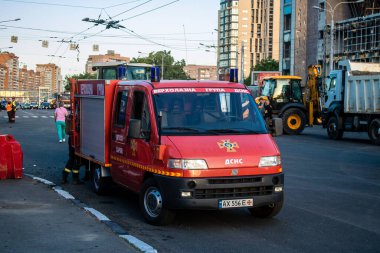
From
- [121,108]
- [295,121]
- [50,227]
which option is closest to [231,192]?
[50,227]

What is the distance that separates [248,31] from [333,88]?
161275 mm

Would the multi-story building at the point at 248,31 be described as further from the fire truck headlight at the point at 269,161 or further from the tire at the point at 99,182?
the fire truck headlight at the point at 269,161

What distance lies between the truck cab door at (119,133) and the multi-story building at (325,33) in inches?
1476

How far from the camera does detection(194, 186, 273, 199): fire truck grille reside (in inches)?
305

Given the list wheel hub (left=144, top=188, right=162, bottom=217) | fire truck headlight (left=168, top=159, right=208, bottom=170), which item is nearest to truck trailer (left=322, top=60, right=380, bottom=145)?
wheel hub (left=144, top=188, right=162, bottom=217)

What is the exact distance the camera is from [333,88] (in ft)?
90.7

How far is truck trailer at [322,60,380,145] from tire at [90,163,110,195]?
51.2ft

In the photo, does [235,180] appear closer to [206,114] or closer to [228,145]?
[228,145]

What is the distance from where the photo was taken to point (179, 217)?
8805mm

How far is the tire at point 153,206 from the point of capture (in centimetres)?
802

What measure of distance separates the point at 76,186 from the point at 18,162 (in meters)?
1.45

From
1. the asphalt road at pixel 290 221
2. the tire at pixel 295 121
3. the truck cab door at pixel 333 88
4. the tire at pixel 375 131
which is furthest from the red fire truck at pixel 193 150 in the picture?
the tire at pixel 295 121

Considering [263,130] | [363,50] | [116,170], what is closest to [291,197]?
[263,130]

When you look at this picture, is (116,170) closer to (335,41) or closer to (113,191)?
(113,191)
